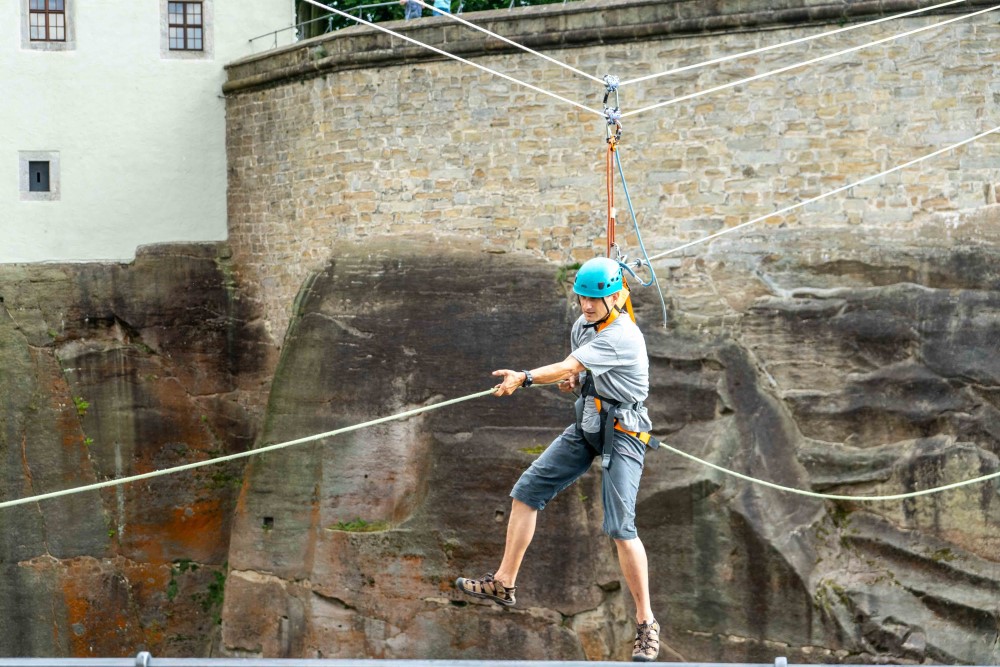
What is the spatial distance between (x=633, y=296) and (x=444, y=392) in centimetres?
217

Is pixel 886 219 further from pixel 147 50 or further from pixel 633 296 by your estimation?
pixel 147 50

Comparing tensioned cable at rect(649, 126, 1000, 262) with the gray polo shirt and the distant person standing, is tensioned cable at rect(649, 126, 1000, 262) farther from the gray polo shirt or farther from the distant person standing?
the gray polo shirt

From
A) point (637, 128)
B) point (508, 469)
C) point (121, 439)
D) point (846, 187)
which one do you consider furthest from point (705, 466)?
point (121, 439)

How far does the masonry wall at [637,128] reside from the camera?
46.0 ft

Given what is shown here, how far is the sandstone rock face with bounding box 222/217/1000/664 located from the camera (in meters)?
13.7

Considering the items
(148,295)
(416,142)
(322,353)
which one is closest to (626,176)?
(416,142)

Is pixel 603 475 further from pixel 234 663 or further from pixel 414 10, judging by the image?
pixel 414 10

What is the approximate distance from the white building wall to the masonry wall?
1.56 metres

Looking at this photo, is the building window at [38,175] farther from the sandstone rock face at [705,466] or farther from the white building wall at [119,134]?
the sandstone rock face at [705,466]

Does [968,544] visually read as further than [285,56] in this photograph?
No

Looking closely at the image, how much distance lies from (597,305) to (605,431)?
2.36ft

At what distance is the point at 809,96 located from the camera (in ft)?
47.0

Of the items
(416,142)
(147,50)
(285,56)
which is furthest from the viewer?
(147,50)

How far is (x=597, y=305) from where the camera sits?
27.6 feet
